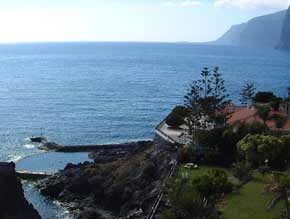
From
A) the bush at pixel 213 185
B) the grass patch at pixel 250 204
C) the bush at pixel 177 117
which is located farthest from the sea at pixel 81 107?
the grass patch at pixel 250 204

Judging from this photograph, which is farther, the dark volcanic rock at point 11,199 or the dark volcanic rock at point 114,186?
the dark volcanic rock at point 114,186

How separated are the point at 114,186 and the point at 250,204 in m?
19.7

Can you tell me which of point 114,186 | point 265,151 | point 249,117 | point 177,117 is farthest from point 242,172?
point 177,117

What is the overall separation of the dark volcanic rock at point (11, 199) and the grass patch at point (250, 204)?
792 inches

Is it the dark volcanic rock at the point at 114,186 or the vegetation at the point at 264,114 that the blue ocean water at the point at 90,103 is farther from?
the vegetation at the point at 264,114

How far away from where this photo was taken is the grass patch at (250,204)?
35.0 meters

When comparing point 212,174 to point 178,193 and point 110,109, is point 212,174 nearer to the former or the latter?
point 178,193

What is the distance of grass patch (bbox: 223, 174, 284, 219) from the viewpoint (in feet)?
115

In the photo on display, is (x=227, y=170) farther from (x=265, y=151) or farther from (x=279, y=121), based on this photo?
(x=279, y=121)

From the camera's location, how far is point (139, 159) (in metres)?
61.2

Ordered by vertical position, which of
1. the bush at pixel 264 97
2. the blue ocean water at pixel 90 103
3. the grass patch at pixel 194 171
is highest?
the bush at pixel 264 97

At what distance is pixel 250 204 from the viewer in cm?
3750

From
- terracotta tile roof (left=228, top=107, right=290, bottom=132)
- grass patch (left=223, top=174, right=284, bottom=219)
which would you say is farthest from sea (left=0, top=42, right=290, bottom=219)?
terracotta tile roof (left=228, top=107, right=290, bottom=132)

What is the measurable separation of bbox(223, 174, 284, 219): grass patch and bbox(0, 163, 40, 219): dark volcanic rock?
66.0ft
